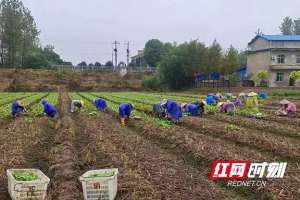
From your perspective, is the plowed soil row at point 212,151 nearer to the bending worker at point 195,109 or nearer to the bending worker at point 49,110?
the bending worker at point 49,110

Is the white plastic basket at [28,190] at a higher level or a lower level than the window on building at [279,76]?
lower

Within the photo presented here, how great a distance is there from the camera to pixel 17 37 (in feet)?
252

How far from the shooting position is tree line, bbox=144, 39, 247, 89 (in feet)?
191

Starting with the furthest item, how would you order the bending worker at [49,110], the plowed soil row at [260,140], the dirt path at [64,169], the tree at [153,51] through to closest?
the tree at [153,51] → the bending worker at [49,110] → the plowed soil row at [260,140] → the dirt path at [64,169]

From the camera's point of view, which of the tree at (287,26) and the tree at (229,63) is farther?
the tree at (287,26)

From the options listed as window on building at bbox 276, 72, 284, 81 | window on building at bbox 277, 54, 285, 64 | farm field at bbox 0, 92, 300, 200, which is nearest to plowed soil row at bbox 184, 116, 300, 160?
farm field at bbox 0, 92, 300, 200

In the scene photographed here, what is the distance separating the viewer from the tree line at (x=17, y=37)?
7550 centimetres

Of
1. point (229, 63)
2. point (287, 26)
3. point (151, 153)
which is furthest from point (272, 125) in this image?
point (287, 26)

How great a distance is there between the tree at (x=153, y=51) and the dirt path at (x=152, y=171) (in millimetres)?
88145

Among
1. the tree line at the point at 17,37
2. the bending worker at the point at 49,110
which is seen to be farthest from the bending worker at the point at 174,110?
the tree line at the point at 17,37

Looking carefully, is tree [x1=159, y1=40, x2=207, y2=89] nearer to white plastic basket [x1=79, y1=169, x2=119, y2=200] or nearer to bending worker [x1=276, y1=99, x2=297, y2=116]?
bending worker [x1=276, y1=99, x2=297, y2=116]

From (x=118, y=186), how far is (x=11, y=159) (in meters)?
3.53

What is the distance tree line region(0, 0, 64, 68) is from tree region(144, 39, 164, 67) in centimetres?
2321

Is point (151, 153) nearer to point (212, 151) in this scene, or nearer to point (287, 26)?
point (212, 151)
